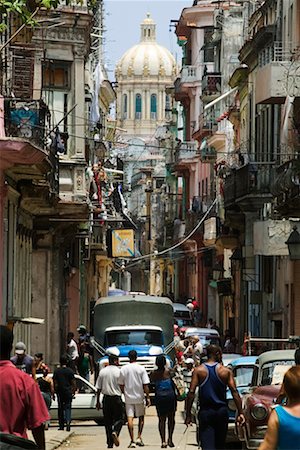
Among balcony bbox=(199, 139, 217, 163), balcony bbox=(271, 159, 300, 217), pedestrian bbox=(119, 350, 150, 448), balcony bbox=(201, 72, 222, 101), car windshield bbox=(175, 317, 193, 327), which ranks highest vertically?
balcony bbox=(201, 72, 222, 101)

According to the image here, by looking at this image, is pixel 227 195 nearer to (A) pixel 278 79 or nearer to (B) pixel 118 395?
(A) pixel 278 79

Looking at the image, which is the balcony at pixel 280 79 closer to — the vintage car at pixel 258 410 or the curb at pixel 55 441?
the curb at pixel 55 441

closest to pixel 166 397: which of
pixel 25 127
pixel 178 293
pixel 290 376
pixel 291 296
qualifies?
pixel 25 127

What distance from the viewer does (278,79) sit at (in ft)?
102

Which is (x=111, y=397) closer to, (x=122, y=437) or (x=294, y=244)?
(x=122, y=437)

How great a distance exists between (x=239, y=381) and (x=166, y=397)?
1.93 meters

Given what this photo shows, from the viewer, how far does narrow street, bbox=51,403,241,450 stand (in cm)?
2283

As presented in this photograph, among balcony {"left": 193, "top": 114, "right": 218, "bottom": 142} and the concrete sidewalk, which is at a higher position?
balcony {"left": 193, "top": 114, "right": 218, "bottom": 142}

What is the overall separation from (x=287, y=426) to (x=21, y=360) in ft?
41.7

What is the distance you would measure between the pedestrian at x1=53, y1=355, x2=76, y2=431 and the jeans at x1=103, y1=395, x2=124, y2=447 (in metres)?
2.70

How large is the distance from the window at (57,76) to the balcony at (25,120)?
999 cm

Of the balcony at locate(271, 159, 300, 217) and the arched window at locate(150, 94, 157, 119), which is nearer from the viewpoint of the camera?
the balcony at locate(271, 159, 300, 217)

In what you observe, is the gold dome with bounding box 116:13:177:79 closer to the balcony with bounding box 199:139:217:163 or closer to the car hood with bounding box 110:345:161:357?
the balcony with bounding box 199:139:217:163

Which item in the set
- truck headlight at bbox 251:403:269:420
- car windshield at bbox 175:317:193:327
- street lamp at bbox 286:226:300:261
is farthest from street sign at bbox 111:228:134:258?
truck headlight at bbox 251:403:269:420
